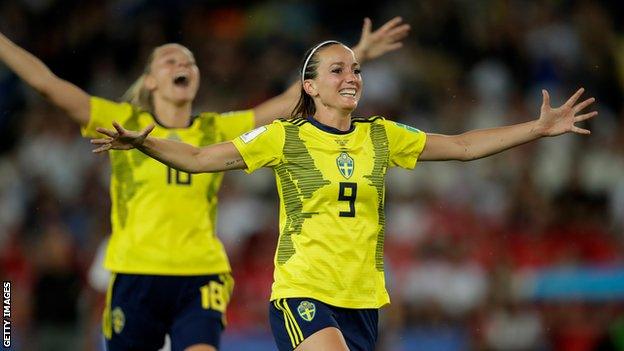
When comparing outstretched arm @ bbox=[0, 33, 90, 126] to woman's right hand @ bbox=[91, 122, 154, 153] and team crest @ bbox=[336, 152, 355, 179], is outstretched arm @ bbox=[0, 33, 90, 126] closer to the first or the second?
woman's right hand @ bbox=[91, 122, 154, 153]

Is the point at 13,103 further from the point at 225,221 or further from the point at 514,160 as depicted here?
the point at 514,160

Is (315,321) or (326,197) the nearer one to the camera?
(315,321)

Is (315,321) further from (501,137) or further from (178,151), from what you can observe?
(501,137)

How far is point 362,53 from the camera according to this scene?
8.52m

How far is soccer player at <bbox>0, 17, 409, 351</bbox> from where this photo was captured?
25.2 ft

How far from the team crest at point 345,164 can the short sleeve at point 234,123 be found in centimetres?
168

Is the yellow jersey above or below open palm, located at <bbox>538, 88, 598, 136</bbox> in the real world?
below

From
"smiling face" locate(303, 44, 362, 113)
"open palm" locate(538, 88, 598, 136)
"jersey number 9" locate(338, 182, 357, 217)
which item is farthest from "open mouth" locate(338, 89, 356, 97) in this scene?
"open palm" locate(538, 88, 598, 136)

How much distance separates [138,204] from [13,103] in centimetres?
683

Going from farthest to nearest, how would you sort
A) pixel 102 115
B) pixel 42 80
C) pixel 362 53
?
pixel 362 53, pixel 102 115, pixel 42 80

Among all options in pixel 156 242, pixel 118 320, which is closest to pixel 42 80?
pixel 156 242

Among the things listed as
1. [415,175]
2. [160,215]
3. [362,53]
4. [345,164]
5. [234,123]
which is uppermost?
[362,53]

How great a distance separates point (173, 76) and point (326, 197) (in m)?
1.96

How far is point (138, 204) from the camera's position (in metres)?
7.75
